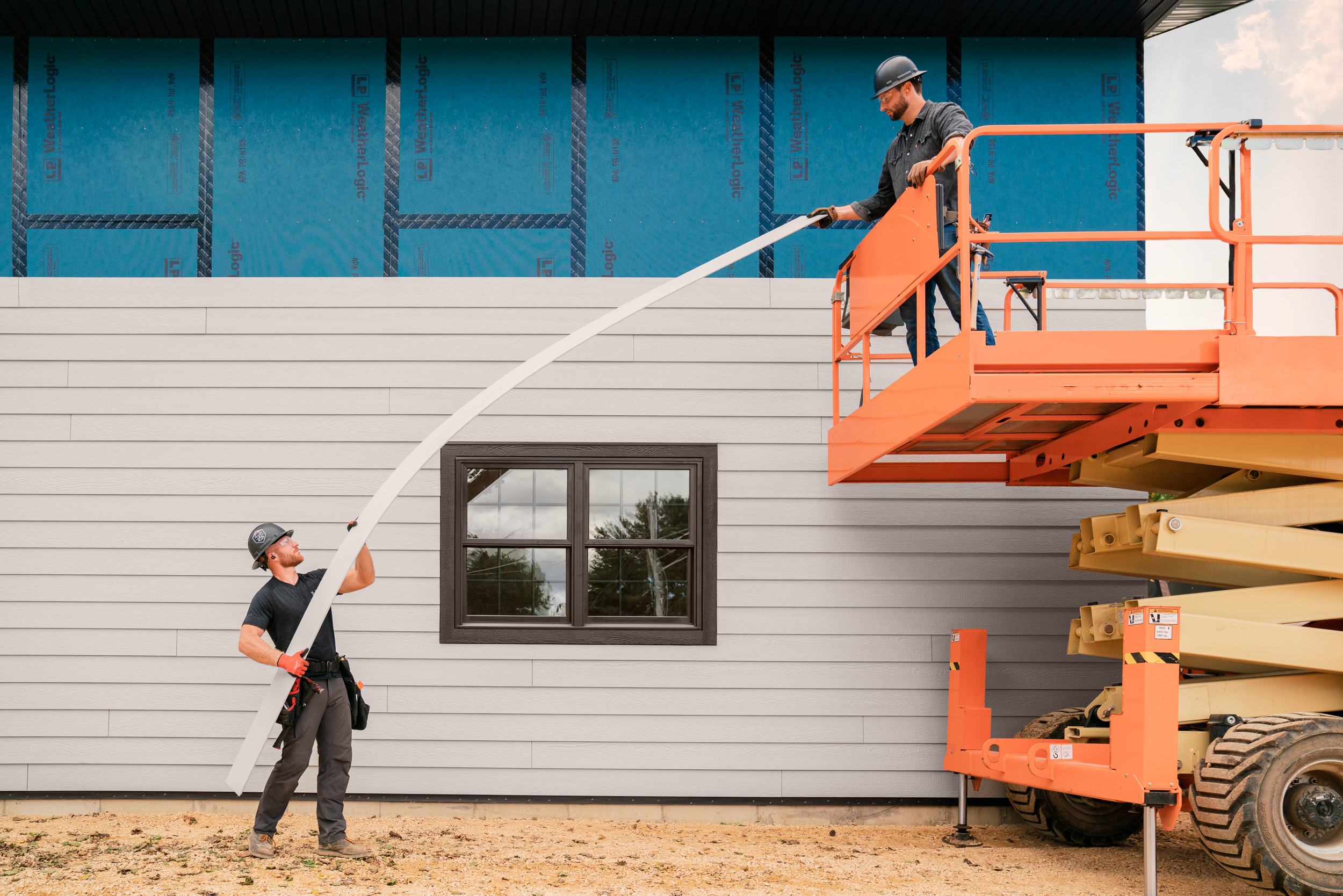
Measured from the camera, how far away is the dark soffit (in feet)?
20.9

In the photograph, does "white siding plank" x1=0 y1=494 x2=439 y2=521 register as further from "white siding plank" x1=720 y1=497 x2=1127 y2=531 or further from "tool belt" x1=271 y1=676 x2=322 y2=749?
"tool belt" x1=271 y1=676 x2=322 y2=749

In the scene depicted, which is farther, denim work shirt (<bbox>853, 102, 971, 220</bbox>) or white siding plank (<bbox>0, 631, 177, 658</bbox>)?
white siding plank (<bbox>0, 631, 177, 658</bbox>)

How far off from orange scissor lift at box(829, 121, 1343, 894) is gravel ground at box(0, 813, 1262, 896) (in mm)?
650

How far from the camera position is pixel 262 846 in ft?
16.7

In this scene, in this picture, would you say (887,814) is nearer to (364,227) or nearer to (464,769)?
(464,769)

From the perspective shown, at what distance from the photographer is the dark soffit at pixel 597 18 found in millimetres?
6371

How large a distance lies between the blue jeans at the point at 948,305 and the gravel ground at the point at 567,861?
272 cm

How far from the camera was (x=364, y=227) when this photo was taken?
259 inches

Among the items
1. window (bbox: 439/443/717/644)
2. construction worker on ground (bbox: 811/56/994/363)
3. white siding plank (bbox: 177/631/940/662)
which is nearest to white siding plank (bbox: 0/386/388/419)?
window (bbox: 439/443/717/644)

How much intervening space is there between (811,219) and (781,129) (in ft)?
5.92

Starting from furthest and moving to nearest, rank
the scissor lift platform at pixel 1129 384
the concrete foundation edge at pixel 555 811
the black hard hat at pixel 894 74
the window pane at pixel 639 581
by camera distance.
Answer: the window pane at pixel 639 581 → the concrete foundation edge at pixel 555 811 → the black hard hat at pixel 894 74 → the scissor lift platform at pixel 1129 384

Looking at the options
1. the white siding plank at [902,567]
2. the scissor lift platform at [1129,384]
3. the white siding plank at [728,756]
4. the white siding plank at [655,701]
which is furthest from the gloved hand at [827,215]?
the white siding plank at [728,756]

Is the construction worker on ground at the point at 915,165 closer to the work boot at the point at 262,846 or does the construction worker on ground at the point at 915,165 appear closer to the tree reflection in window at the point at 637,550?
the tree reflection in window at the point at 637,550

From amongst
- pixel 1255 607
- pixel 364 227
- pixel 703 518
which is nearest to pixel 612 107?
pixel 364 227
